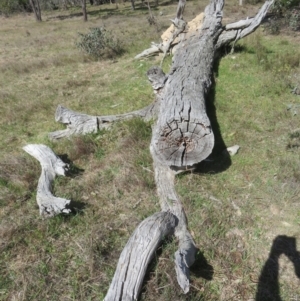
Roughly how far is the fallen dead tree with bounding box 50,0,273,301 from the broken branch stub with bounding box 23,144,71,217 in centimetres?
86

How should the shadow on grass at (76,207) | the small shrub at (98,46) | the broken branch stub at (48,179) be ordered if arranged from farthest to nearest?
the small shrub at (98,46) < the shadow on grass at (76,207) < the broken branch stub at (48,179)

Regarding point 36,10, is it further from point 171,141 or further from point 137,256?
point 137,256

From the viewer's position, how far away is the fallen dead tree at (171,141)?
107 inches

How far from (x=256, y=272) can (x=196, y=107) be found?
92.2 inches

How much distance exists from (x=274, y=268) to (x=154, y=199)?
1532mm

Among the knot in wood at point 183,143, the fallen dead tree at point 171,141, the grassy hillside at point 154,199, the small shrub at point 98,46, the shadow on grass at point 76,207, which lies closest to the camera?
the fallen dead tree at point 171,141

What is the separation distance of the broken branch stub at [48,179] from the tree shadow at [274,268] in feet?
7.04

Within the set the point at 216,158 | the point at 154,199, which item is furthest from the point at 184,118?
the point at 154,199

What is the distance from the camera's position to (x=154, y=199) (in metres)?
3.84

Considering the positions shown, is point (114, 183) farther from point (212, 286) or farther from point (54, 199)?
point (212, 286)

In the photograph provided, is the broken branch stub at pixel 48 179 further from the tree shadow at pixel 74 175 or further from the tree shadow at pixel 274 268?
the tree shadow at pixel 274 268

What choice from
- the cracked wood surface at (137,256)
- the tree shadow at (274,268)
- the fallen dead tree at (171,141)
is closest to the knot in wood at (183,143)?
the fallen dead tree at (171,141)

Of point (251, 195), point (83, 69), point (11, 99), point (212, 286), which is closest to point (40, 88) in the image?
point (11, 99)

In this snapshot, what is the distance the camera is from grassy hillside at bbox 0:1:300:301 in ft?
9.49
